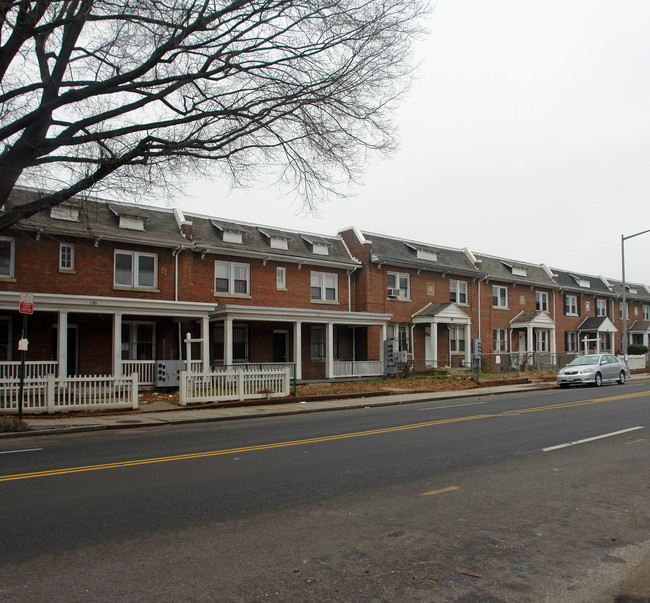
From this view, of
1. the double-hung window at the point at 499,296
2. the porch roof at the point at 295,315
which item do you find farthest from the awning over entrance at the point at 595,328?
the porch roof at the point at 295,315

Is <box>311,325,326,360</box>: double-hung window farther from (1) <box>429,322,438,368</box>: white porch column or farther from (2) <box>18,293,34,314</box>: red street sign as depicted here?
(2) <box>18,293,34,314</box>: red street sign

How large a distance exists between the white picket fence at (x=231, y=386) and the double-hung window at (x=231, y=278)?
24.3ft

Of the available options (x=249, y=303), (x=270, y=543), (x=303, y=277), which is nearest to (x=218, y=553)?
(x=270, y=543)

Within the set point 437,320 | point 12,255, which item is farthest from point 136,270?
point 437,320

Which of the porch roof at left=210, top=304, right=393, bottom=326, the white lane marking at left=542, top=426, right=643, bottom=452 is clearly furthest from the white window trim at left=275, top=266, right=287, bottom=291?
the white lane marking at left=542, top=426, right=643, bottom=452

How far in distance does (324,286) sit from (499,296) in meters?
14.3

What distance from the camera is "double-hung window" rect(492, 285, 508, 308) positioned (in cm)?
3919

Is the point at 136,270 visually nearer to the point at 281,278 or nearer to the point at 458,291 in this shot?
the point at 281,278

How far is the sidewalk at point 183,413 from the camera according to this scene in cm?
1465

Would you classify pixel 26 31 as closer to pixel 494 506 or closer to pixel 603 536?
pixel 494 506

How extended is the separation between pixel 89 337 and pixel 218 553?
20169 millimetres

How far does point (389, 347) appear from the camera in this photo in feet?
101

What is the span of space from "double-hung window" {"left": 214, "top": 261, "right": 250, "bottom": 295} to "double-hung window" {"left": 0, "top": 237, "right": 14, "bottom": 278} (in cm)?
813

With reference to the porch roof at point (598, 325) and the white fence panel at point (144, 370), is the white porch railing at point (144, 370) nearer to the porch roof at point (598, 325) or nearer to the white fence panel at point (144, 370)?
the white fence panel at point (144, 370)
